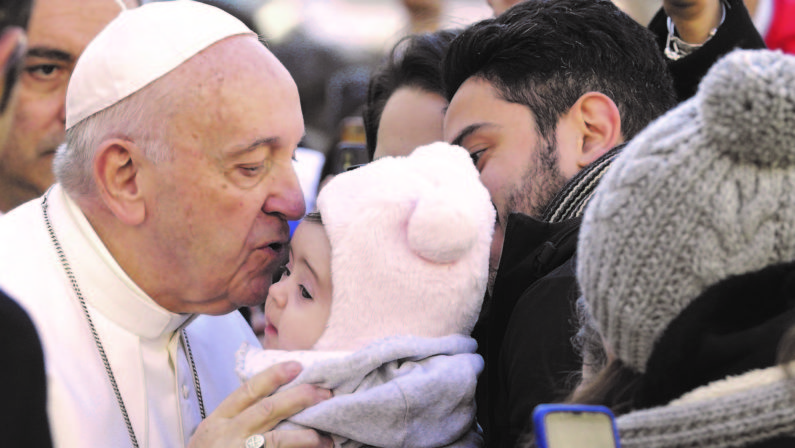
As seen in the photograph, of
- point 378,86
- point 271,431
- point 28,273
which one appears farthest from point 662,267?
point 378,86

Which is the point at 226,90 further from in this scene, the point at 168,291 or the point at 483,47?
the point at 483,47

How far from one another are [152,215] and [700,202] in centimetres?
175

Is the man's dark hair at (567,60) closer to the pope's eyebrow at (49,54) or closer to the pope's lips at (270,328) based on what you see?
the pope's lips at (270,328)

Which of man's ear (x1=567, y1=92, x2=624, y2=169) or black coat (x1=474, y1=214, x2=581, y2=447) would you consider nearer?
black coat (x1=474, y1=214, x2=581, y2=447)

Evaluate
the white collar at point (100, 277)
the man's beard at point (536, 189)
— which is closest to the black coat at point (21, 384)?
the white collar at point (100, 277)

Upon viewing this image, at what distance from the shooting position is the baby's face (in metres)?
2.13

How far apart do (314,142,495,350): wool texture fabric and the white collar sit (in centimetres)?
78

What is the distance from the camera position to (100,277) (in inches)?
101

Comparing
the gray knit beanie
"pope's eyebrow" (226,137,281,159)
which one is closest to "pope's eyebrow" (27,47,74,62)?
"pope's eyebrow" (226,137,281,159)

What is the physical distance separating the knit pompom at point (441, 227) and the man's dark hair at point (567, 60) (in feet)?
3.05

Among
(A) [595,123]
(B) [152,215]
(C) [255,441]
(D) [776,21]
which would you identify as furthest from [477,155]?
(D) [776,21]

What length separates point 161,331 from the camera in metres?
2.67

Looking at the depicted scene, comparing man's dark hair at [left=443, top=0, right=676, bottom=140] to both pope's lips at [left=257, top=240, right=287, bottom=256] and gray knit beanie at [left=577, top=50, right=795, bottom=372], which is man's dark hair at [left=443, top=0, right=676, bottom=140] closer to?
pope's lips at [left=257, top=240, right=287, bottom=256]

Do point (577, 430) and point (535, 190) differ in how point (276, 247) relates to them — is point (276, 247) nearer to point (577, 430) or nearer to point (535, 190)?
point (535, 190)
